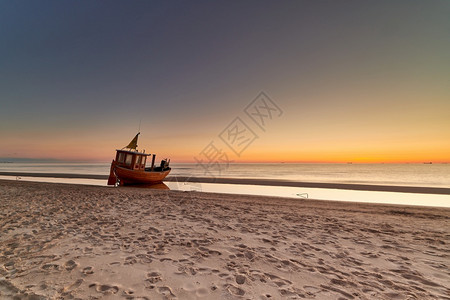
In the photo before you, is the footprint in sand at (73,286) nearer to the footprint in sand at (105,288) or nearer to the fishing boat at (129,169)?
the footprint in sand at (105,288)

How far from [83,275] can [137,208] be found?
5023mm

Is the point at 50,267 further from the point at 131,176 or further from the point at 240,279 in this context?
the point at 131,176

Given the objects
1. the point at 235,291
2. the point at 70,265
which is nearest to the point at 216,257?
the point at 235,291

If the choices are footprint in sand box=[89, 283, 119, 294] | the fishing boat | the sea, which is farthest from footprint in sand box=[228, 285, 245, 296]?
the fishing boat

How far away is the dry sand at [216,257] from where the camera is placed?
2.84 metres

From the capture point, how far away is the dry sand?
9.30ft

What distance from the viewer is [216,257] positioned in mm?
3857

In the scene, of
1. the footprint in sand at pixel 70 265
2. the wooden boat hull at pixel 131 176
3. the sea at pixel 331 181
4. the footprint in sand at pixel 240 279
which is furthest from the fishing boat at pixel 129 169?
the footprint in sand at pixel 240 279

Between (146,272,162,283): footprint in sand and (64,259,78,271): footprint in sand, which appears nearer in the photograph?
(146,272,162,283): footprint in sand

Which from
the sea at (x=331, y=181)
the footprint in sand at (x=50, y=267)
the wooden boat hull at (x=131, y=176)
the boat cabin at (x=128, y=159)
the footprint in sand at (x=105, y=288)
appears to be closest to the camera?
the footprint in sand at (x=105, y=288)

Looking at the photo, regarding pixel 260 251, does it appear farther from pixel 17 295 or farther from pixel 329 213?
pixel 329 213

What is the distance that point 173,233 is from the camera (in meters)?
5.12

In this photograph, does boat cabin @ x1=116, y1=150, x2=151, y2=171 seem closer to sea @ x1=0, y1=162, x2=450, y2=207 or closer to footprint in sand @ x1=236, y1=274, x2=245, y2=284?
sea @ x1=0, y1=162, x2=450, y2=207

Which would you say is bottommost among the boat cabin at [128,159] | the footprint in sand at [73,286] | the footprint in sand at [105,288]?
the footprint in sand at [105,288]
